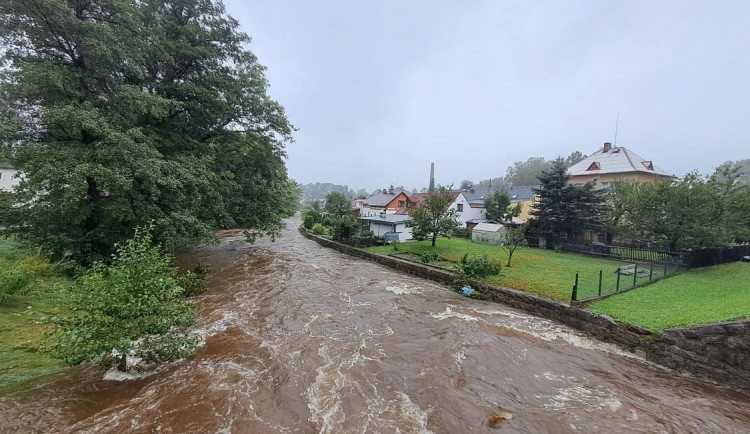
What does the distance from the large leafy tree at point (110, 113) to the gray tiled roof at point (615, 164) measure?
36440mm

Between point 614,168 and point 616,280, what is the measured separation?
86.2ft

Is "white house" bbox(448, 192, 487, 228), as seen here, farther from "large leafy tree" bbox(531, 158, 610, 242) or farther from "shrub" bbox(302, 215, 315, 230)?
"shrub" bbox(302, 215, 315, 230)

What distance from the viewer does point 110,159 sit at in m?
9.42

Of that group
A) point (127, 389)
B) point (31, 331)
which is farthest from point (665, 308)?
point (31, 331)

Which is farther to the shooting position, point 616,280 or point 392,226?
point 392,226

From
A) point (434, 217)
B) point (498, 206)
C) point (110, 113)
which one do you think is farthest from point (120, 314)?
point (498, 206)

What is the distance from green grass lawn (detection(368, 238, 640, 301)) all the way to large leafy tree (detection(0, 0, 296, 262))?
1365 centimetres

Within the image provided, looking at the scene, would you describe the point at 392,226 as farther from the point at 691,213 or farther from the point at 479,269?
the point at 691,213

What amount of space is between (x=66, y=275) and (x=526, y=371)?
539 inches

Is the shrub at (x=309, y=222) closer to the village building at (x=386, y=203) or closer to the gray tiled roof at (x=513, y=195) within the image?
the village building at (x=386, y=203)

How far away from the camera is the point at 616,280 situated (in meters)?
12.8

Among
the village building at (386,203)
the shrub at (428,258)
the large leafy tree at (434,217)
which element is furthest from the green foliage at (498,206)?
the shrub at (428,258)

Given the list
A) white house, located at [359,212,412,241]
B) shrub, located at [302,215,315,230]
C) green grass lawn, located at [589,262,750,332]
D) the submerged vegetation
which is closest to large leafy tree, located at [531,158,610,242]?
green grass lawn, located at [589,262,750,332]

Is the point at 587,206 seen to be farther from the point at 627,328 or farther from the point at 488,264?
the point at 627,328
